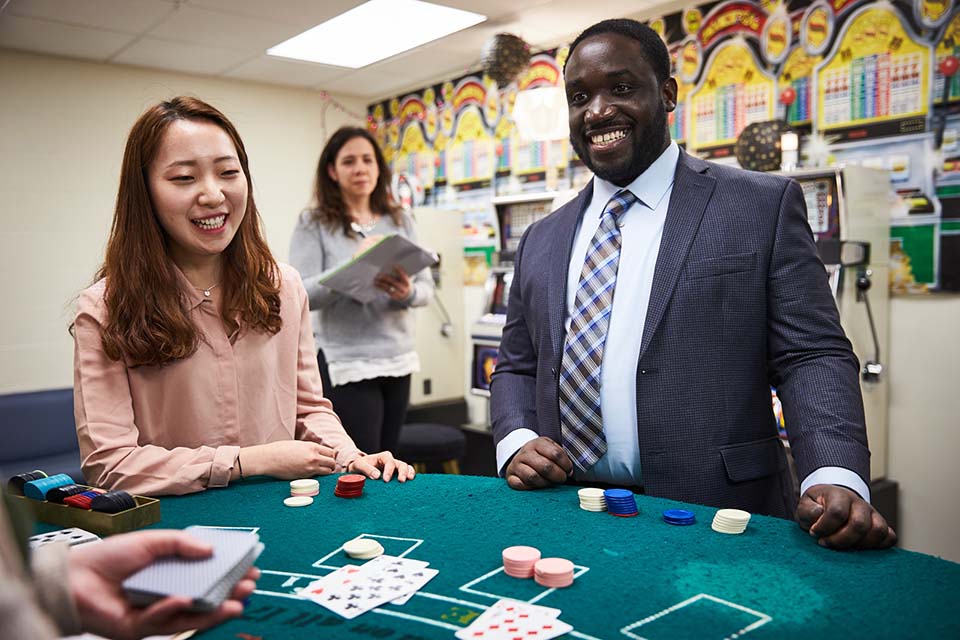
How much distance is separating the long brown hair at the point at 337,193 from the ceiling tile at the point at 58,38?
219 cm

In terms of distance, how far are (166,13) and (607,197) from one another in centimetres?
345

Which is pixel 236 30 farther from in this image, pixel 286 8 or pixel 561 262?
pixel 561 262

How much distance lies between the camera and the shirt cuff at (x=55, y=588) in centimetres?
75

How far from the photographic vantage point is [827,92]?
12.0 feet

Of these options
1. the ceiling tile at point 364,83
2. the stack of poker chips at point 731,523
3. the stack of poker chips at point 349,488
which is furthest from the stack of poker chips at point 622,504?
the ceiling tile at point 364,83

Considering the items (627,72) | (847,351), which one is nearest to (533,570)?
(847,351)

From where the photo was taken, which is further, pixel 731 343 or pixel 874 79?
pixel 874 79

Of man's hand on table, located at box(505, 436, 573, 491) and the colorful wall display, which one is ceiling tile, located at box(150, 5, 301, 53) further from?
man's hand on table, located at box(505, 436, 573, 491)

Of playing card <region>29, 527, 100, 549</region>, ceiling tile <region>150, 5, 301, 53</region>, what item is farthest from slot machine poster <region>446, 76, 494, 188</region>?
playing card <region>29, 527, 100, 549</region>

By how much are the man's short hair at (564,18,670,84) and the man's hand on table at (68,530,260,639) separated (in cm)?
138

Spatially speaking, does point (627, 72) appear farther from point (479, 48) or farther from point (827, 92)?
point (479, 48)

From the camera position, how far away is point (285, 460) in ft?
5.48

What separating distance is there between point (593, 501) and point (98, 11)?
13.4 feet

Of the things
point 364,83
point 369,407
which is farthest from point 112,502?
point 364,83
